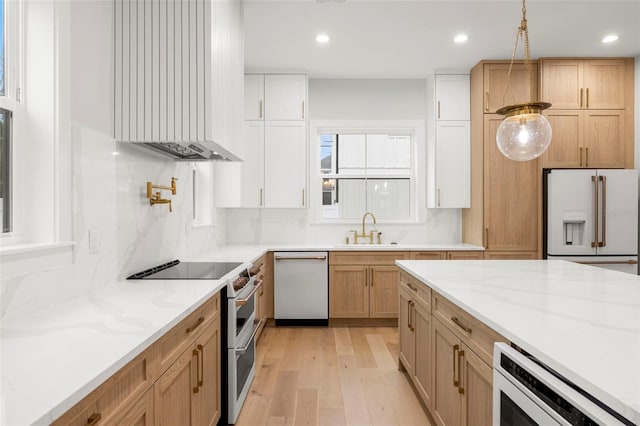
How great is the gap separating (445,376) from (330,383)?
43.8 inches

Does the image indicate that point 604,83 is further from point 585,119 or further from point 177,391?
point 177,391

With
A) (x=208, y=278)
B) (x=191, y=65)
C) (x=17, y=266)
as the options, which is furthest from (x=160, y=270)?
(x=191, y=65)

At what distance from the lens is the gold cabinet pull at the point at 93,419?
88cm

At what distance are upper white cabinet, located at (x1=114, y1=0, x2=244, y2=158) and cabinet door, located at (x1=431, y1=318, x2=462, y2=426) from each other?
167 cm

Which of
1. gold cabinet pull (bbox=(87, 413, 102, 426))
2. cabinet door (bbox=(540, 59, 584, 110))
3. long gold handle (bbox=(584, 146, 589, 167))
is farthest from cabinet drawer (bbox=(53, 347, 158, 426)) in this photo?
long gold handle (bbox=(584, 146, 589, 167))

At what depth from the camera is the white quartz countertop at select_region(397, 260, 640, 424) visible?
844mm

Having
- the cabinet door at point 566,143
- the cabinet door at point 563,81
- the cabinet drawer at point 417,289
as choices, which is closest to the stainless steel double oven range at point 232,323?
the cabinet drawer at point 417,289

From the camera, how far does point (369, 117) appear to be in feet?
15.2

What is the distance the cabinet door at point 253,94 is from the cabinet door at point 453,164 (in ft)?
6.80

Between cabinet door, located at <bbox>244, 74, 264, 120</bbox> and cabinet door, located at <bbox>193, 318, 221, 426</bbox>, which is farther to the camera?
cabinet door, located at <bbox>244, 74, 264, 120</bbox>

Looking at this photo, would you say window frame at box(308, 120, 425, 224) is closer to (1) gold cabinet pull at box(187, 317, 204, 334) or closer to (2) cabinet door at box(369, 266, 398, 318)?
(2) cabinet door at box(369, 266, 398, 318)

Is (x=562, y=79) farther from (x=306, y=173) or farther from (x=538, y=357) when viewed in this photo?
(x=538, y=357)

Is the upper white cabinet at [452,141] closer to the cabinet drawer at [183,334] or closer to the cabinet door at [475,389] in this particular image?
the cabinet door at [475,389]

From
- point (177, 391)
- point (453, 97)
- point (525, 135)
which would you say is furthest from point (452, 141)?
point (177, 391)
